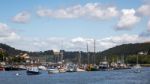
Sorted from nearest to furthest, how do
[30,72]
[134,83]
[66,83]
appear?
1. [134,83]
2. [66,83]
3. [30,72]

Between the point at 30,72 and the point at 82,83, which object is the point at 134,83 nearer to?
the point at 82,83

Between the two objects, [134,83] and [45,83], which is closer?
[134,83]

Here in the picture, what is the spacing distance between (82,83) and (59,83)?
19.3 feet

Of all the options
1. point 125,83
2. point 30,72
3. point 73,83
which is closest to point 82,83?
point 73,83

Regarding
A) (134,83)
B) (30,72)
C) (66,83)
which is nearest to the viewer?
(134,83)

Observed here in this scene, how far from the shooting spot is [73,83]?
122688 millimetres

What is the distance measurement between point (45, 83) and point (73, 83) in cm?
700

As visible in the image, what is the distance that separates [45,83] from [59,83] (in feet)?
11.5

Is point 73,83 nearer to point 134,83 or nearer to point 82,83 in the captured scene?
point 82,83

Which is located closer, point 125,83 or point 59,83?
point 125,83

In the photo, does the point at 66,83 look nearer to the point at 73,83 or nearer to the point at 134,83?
the point at 73,83

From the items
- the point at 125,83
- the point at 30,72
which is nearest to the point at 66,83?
the point at 125,83

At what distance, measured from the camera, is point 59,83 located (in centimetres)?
12412

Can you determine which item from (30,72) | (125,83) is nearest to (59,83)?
(125,83)
